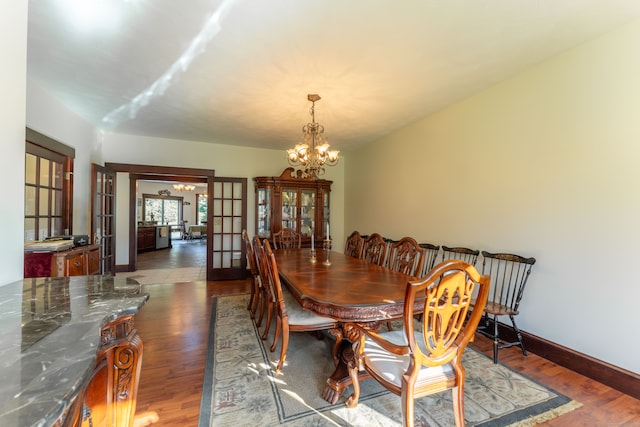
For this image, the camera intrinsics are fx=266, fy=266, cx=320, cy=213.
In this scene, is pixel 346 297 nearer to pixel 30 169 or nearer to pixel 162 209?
pixel 30 169

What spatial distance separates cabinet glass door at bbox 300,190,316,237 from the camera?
18.0ft

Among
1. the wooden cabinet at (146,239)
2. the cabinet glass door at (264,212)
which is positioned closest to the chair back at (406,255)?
the cabinet glass door at (264,212)

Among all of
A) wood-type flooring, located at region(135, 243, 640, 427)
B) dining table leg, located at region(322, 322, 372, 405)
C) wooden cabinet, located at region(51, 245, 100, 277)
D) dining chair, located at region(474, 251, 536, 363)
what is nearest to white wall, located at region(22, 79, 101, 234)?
wooden cabinet, located at region(51, 245, 100, 277)

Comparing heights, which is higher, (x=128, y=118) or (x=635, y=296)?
(x=128, y=118)

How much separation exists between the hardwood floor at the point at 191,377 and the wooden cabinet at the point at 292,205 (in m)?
2.25

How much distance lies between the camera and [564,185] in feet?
7.61

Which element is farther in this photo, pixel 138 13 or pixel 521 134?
pixel 521 134

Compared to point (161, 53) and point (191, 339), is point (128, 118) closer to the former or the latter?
point (161, 53)

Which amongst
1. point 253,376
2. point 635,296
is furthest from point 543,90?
point 253,376

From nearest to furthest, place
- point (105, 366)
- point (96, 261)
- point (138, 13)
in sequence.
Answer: point (105, 366) < point (138, 13) < point (96, 261)

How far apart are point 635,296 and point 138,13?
13.3 feet

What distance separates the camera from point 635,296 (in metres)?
1.92

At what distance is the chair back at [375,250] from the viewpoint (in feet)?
10.3

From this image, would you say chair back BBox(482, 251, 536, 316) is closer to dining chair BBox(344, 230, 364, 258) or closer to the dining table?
the dining table
